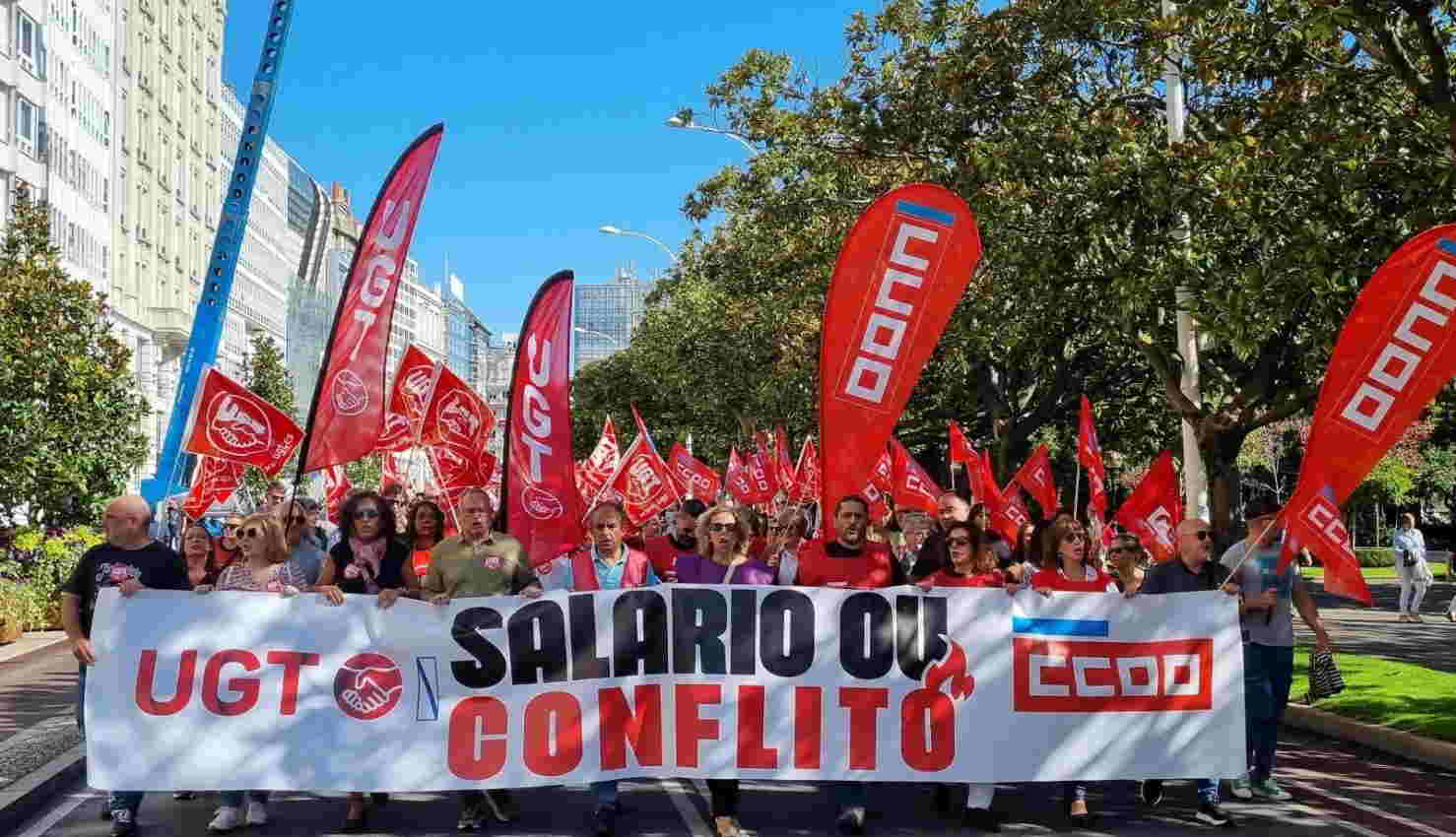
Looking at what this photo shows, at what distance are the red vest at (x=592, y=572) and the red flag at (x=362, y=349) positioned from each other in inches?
96.7

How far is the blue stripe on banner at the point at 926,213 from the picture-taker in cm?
1076

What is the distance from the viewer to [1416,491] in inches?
2608

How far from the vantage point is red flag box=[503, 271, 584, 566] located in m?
12.0

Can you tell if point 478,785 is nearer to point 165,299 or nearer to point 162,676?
point 162,676

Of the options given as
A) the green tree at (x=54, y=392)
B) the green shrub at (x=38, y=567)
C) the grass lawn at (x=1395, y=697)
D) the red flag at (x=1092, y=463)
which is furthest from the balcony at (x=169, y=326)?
the grass lawn at (x=1395, y=697)

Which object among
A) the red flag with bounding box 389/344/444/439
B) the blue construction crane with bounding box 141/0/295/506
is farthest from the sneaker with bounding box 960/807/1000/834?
the red flag with bounding box 389/344/444/439

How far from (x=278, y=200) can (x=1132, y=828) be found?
127689 millimetres

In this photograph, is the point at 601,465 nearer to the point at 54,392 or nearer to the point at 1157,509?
the point at 54,392

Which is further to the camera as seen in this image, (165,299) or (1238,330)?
(165,299)

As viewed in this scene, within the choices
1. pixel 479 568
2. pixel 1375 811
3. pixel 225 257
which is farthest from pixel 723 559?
pixel 225 257

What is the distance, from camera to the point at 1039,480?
24.7 meters

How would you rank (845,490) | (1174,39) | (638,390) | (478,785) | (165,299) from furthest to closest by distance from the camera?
(638,390) < (165,299) < (1174,39) < (845,490) < (478,785)

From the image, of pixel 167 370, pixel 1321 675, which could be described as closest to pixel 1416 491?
pixel 167 370

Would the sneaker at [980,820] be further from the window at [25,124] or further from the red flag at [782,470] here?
the window at [25,124]
